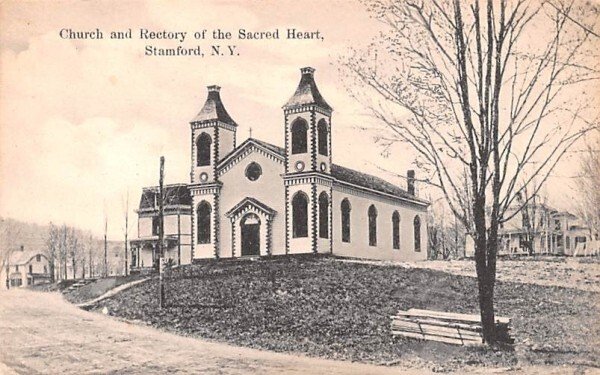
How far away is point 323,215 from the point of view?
12.8 m

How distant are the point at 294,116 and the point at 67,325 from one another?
14.0ft

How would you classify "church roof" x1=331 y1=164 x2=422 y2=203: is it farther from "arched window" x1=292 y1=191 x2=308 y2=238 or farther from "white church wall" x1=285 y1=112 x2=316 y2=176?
"arched window" x1=292 y1=191 x2=308 y2=238

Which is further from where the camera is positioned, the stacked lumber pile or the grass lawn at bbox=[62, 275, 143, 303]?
the grass lawn at bbox=[62, 275, 143, 303]

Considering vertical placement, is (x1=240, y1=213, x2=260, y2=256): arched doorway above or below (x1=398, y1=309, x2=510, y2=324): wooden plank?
above

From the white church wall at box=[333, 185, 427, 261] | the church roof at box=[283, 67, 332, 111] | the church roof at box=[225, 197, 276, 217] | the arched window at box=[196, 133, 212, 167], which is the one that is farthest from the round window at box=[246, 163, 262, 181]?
the church roof at box=[283, 67, 332, 111]

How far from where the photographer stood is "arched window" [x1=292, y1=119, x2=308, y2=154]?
472 inches

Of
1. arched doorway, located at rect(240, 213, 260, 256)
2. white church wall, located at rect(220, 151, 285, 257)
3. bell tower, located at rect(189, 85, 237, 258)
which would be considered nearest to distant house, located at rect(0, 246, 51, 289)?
bell tower, located at rect(189, 85, 237, 258)

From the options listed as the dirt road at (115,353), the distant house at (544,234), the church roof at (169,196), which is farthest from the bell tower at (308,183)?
the dirt road at (115,353)

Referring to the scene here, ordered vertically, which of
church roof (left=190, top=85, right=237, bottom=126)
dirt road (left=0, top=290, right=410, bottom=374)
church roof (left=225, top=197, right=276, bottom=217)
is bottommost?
dirt road (left=0, top=290, right=410, bottom=374)

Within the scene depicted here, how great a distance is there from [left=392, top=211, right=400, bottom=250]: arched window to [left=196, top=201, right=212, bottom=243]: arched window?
11.8ft

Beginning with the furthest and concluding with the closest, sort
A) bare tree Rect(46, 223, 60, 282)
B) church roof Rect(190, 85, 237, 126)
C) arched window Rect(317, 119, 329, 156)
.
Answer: arched window Rect(317, 119, 329, 156) < bare tree Rect(46, 223, 60, 282) < church roof Rect(190, 85, 237, 126)

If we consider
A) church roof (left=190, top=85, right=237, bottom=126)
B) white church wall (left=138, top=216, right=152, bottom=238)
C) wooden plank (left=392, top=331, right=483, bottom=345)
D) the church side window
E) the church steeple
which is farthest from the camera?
the church side window

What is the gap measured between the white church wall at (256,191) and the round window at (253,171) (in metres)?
0.05

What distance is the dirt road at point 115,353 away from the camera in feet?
29.0
